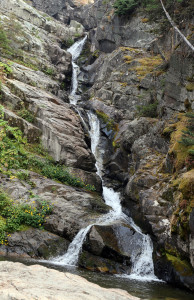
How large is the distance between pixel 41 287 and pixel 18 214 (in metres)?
10.4

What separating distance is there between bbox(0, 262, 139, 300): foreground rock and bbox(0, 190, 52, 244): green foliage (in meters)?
7.64

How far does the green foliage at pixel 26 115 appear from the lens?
2208 centimetres

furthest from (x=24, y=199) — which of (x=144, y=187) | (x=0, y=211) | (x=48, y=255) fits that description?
(x=144, y=187)

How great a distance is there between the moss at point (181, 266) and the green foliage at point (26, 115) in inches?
605

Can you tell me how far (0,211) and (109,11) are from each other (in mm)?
35726

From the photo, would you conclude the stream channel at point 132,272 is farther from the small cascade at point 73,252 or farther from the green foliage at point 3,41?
the green foliage at point 3,41

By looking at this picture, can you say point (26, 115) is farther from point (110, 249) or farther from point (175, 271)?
point (175, 271)

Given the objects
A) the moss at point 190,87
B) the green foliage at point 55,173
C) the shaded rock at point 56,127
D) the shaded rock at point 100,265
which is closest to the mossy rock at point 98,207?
the green foliage at point 55,173

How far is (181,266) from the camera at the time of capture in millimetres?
11562

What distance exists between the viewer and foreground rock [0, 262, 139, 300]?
421cm

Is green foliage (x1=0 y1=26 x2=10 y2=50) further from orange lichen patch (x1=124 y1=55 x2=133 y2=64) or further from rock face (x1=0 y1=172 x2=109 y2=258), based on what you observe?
rock face (x1=0 y1=172 x2=109 y2=258)

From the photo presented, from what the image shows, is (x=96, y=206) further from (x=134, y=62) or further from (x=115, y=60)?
(x=115, y=60)

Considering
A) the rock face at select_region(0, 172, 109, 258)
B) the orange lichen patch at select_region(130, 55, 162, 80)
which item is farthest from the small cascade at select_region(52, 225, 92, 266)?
the orange lichen patch at select_region(130, 55, 162, 80)

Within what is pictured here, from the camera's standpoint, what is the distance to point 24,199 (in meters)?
15.8
